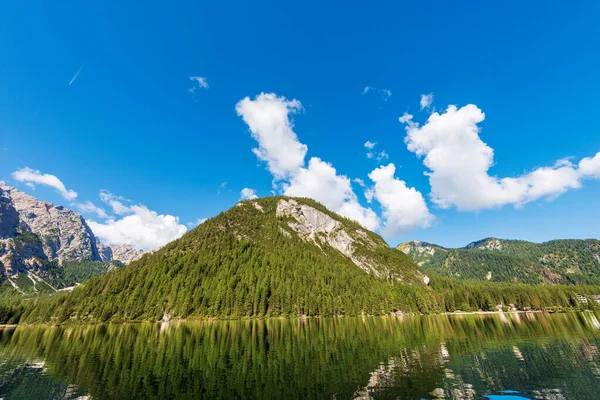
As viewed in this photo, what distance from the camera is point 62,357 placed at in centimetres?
5275

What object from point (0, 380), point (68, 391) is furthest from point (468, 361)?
point (0, 380)

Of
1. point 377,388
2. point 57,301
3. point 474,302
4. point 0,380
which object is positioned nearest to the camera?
point 377,388

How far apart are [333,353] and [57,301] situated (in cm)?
19735

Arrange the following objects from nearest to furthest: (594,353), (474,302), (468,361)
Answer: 1. (468,361)
2. (594,353)
3. (474,302)

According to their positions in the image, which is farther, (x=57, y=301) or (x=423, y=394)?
(x=57, y=301)

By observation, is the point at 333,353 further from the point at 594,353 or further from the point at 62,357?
the point at 62,357

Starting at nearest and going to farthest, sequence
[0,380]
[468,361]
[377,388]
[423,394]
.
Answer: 1. [423,394]
2. [377,388]
3. [0,380]
4. [468,361]

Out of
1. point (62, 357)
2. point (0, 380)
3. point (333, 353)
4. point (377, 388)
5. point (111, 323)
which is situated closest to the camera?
point (377, 388)

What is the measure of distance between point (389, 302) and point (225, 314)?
99795mm

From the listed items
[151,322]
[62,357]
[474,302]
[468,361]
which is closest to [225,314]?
[151,322]

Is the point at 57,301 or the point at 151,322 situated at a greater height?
the point at 57,301

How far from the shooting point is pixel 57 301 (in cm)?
16962

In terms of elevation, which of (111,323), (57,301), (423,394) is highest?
(57,301)

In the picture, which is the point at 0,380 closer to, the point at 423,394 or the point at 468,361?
the point at 423,394
